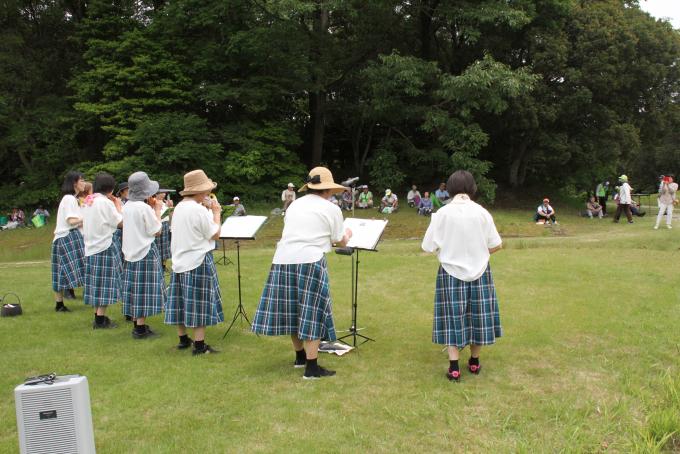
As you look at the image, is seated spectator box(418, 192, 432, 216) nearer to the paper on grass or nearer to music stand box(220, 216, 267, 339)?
music stand box(220, 216, 267, 339)

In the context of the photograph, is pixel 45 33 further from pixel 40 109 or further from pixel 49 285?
pixel 49 285

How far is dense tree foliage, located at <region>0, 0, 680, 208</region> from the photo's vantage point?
2308 cm

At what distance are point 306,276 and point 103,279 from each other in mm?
3396

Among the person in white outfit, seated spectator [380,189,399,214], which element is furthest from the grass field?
seated spectator [380,189,399,214]

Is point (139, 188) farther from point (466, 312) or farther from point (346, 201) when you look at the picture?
point (346, 201)

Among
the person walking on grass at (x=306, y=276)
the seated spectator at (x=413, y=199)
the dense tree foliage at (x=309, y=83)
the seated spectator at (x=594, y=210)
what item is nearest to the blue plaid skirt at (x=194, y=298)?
the person walking on grass at (x=306, y=276)

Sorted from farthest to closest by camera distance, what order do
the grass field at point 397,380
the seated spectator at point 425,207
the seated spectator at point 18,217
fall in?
1. the seated spectator at point 18,217
2. the seated spectator at point 425,207
3. the grass field at point 397,380

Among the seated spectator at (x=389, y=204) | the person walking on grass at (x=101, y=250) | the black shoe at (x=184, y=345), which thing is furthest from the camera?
the seated spectator at (x=389, y=204)

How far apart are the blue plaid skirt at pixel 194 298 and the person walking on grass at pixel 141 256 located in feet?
2.50

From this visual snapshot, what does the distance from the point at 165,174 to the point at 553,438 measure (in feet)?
70.1

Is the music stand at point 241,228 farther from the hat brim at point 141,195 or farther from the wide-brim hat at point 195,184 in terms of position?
the wide-brim hat at point 195,184

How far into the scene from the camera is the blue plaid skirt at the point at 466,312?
505 centimetres

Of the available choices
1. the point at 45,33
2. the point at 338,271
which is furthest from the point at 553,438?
the point at 45,33

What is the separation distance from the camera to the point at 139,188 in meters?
6.22
